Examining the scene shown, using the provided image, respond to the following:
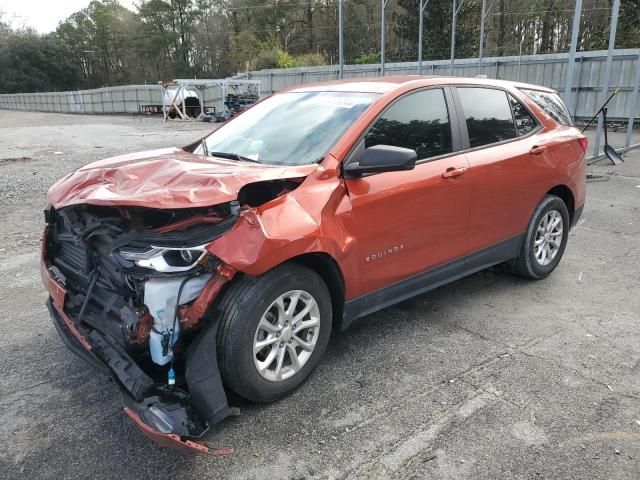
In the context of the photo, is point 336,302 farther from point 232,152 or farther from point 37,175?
point 37,175

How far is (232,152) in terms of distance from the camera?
3672mm

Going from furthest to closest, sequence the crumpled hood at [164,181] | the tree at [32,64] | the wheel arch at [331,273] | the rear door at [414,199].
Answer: the tree at [32,64] < the rear door at [414,199] < the wheel arch at [331,273] < the crumpled hood at [164,181]

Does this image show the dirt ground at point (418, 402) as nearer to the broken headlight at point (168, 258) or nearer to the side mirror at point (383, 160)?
the broken headlight at point (168, 258)

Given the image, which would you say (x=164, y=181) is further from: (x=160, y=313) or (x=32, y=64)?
(x=32, y=64)

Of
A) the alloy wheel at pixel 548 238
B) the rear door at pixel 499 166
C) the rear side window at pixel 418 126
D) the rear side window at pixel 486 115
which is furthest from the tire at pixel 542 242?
the rear side window at pixel 418 126

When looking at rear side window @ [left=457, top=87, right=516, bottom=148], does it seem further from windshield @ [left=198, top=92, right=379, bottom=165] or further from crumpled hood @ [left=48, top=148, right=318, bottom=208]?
crumpled hood @ [left=48, top=148, right=318, bottom=208]

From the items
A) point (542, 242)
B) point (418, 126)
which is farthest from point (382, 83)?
point (542, 242)

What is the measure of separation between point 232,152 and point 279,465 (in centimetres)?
208

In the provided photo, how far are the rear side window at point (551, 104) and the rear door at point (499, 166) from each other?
279 millimetres

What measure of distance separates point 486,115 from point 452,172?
78cm

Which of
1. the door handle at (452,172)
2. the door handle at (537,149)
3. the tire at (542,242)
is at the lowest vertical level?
the tire at (542,242)

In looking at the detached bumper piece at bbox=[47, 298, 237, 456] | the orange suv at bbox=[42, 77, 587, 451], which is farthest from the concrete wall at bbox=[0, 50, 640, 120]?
the detached bumper piece at bbox=[47, 298, 237, 456]

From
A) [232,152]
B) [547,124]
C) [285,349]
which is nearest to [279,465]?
[285,349]

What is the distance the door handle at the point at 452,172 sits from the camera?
366cm
